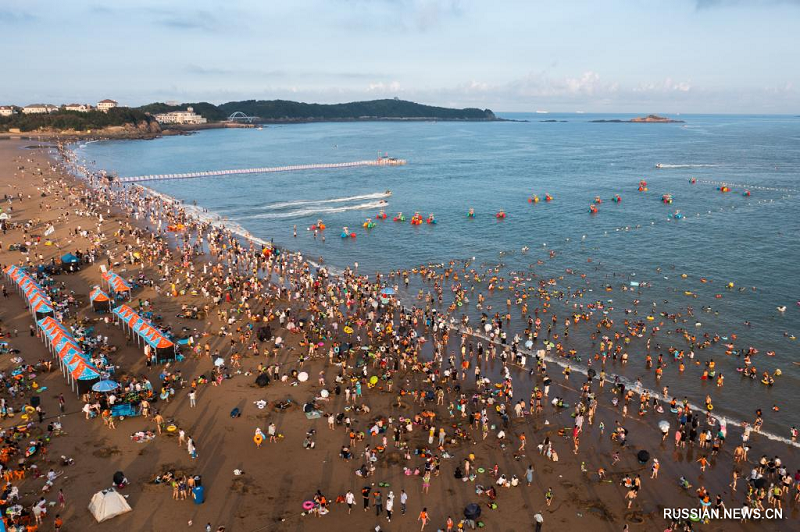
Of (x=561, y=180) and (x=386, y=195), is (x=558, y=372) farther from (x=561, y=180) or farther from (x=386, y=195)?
(x=561, y=180)

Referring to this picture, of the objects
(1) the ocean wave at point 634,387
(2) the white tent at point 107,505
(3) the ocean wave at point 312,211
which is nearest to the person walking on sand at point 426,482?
(2) the white tent at point 107,505

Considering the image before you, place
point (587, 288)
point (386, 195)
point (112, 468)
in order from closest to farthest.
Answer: point (112, 468) → point (587, 288) → point (386, 195)

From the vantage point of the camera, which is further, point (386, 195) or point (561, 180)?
point (561, 180)

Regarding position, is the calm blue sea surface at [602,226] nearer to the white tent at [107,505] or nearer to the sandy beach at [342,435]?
the sandy beach at [342,435]

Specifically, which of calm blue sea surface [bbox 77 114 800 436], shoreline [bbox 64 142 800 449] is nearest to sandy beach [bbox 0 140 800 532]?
shoreline [bbox 64 142 800 449]

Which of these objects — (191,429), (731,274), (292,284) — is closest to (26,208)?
(292,284)

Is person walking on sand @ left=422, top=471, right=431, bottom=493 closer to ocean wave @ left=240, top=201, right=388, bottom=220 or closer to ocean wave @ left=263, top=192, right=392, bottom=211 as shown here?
ocean wave @ left=240, top=201, right=388, bottom=220
